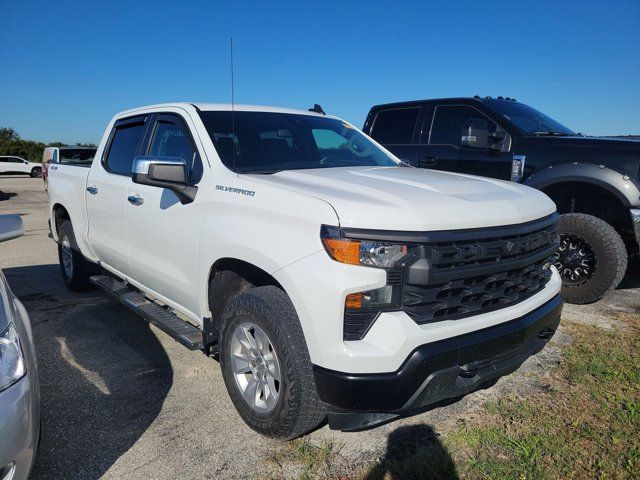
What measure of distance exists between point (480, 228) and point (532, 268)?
0.62 meters

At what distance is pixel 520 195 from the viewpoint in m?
2.88

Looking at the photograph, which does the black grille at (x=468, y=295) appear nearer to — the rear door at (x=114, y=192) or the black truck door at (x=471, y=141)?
the rear door at (x=114, y=192)

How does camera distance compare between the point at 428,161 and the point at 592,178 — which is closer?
the point at 592,178

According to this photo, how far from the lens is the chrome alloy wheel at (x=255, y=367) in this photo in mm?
2593

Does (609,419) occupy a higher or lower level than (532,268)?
lower

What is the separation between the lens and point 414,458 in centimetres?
255

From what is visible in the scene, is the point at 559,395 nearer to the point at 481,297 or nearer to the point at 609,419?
the point at 609,419

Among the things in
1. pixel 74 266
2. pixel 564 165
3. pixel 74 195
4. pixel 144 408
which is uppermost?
pixel 564 165

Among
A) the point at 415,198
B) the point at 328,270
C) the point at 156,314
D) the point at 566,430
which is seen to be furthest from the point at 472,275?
the point at 156,314

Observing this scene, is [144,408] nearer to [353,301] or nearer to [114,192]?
[353,301]

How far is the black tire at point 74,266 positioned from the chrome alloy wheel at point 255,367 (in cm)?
285

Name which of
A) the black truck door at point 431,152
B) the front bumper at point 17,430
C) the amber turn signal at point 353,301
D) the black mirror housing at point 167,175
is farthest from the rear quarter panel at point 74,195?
the black truck door at point 431,152

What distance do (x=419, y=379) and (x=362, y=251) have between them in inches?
24.7

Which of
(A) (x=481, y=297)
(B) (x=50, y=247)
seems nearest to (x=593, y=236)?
(A) (x=481, y=297)
